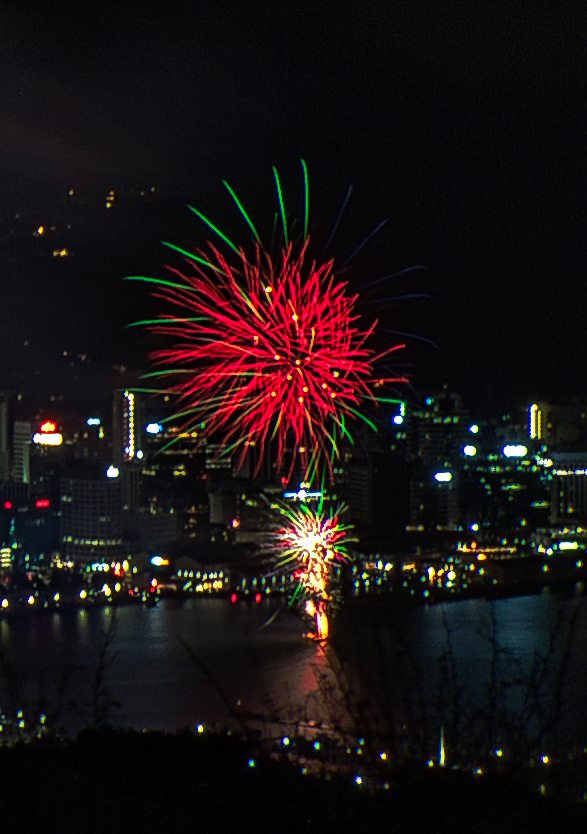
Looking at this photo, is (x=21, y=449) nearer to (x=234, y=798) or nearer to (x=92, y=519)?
(x=92, y=519)

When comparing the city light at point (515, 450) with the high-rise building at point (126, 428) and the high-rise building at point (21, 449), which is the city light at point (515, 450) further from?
the high-rise building at point (21, 449)

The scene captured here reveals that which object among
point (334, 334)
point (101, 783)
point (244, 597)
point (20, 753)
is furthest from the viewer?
point (244, 597)

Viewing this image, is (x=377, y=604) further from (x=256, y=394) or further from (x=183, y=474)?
(x=183, y=474)

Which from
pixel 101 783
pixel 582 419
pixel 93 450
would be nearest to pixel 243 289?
pixel 101 783

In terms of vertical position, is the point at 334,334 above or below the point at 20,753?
above

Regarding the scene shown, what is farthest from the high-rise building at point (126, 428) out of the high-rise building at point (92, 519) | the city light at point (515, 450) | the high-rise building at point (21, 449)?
the city light at point (515, 450)
